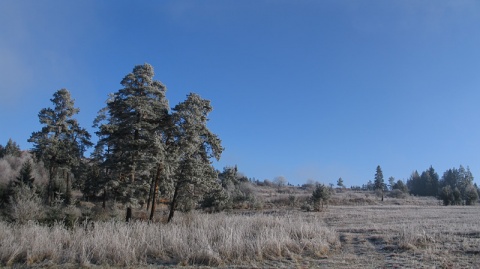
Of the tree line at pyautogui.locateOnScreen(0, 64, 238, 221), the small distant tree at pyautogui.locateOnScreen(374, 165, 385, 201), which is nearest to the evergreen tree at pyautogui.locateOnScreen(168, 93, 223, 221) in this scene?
the tree line at pyautogui.locateOnScreen(0, 64, 238, 221)

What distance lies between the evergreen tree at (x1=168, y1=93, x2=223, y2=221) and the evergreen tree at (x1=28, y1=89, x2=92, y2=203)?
17.1 m

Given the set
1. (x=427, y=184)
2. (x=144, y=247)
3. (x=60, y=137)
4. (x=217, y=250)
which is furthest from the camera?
(x=427, y=184)

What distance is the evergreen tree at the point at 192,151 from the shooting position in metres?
25.7

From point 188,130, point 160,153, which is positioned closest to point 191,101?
point 188,130

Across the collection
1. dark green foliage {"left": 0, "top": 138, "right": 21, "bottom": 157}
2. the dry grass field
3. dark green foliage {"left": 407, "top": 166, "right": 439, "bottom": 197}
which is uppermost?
dark green foliage {"left": 0, "top": 138, "right": 21, "bottom": 157}

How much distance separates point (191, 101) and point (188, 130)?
210 cm

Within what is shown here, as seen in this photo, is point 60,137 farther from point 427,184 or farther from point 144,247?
point 427,184

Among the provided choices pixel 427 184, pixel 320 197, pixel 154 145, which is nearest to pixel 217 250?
pixel 154 145

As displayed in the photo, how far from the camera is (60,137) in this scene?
130ft

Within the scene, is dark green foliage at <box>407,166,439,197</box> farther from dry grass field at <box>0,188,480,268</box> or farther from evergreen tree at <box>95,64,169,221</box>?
dry grass field at <box>0,188,480,268</box>

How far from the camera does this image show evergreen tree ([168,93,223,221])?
84.2 ft

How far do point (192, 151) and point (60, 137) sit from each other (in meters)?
21.1

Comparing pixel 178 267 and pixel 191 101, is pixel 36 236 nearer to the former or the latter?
pixel 178 267

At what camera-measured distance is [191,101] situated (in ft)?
84.2
